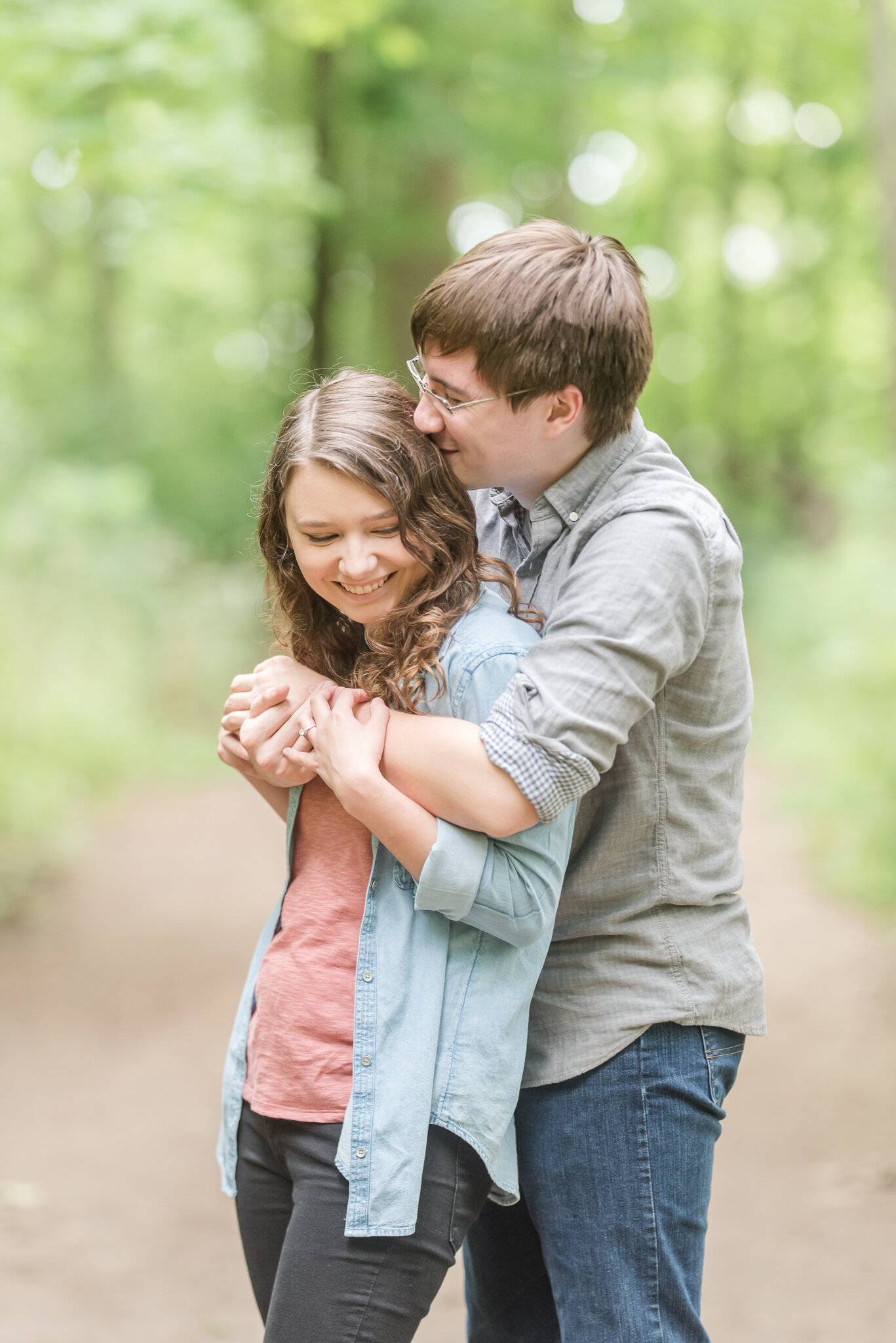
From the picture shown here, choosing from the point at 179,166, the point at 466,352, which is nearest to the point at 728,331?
the point at 179,166

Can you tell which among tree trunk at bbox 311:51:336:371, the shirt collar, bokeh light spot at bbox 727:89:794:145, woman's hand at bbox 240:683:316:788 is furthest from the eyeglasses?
bokeh light spot at bbox 727:89:794:145

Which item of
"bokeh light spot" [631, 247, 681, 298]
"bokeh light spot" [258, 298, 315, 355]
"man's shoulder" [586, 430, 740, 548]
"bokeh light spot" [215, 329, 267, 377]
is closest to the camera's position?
"man's shoulder" [586, 430, 740, 548]

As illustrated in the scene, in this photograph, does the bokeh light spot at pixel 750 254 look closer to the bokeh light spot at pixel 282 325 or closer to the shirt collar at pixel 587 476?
the bokeh light spot at pixel 282 325

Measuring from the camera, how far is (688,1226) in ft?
5.71

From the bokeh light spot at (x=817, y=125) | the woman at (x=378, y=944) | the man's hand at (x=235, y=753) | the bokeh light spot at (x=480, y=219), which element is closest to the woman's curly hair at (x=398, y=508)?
the woman at (x=378, y=944)

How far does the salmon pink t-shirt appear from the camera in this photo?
1687mm

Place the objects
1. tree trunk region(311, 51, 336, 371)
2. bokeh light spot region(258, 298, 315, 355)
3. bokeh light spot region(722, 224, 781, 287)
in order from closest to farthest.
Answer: tree trunk region(311, 51, 336, 371) → bokeh light spot region(258, 298, 315, 355) → bokeh light spot region(722, 224, 781, 287)

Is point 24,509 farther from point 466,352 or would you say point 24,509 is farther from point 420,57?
point 466,352

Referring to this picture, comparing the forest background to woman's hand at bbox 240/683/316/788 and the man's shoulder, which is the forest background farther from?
the man's shoulder

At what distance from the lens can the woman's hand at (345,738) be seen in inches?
63.2

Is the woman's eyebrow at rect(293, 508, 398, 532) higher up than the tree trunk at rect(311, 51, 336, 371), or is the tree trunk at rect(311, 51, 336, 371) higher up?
the tree trunk at rect(311, 51, 336, 371)

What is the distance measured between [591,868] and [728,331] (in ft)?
60.9

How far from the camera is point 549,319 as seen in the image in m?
1.63

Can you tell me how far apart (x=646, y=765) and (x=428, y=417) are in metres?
0.58
